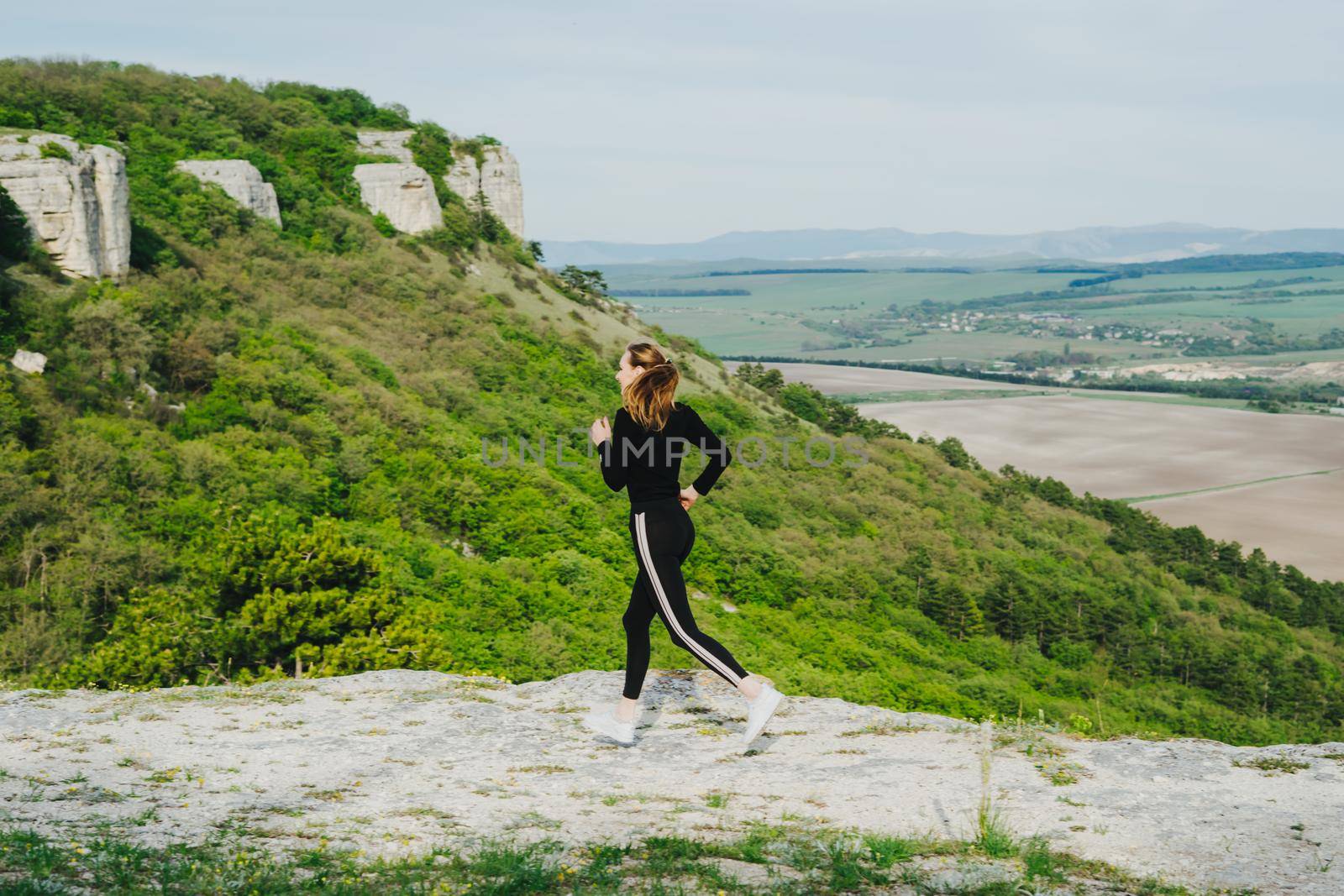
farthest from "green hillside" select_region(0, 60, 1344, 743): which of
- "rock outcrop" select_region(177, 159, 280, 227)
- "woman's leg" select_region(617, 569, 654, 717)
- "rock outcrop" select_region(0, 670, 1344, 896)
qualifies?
"woman's leg" select_region(617, 569, 654, 717)

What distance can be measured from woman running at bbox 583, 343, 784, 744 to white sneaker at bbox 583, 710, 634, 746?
36.9 inches

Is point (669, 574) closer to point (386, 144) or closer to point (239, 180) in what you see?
point (239, 180)

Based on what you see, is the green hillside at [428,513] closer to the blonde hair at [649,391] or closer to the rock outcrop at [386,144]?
the rock outcrop at [386,144]

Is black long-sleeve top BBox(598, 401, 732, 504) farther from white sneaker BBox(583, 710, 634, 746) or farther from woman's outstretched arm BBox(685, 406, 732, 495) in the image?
white sneaker BBox(583, 710, 634, 746)

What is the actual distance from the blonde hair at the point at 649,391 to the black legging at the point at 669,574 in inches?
24.4

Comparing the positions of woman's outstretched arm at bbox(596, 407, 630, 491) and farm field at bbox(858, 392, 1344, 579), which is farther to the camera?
farm field at bbox(858, 392, 1344, 579)

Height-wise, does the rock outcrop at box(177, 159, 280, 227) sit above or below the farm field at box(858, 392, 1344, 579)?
above

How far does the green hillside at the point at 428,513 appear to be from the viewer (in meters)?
21.7

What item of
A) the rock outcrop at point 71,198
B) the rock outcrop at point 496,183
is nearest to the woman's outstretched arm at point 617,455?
the rock outcrop at point 71,198

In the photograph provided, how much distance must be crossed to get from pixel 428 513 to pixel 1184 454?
305 ft

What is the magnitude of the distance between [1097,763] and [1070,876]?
2.19m

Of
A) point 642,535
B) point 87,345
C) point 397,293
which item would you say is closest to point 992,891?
point 642,535

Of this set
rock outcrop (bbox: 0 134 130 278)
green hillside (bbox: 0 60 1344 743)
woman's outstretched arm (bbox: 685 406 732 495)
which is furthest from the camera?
rock outcrop (bbox: 0 134 130 278)

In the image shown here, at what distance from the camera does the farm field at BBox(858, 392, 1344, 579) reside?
78125mm
